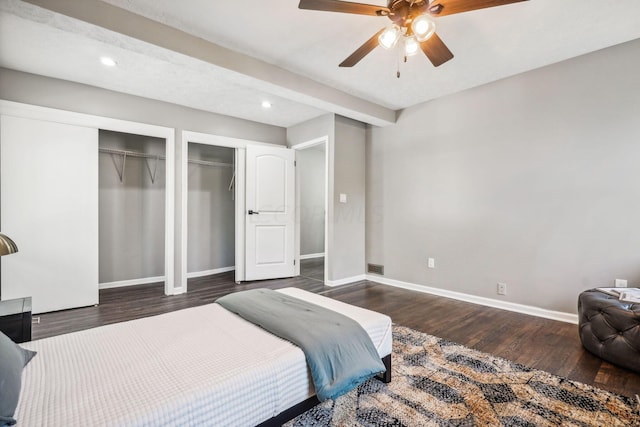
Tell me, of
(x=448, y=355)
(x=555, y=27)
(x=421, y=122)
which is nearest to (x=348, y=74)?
(x=421, y=122)

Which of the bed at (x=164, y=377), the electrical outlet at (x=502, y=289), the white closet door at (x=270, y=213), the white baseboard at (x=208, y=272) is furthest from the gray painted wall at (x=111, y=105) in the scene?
the electrical outlet at (x=502, y=289)

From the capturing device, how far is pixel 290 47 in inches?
107

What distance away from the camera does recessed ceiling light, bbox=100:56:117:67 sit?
9.45 ft

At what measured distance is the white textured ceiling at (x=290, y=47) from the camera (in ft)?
7.31

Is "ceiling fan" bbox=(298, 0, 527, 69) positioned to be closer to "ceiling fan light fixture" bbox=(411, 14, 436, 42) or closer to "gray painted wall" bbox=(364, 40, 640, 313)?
"ceiling fan light fixture" bbox=(411, 14, 436, 42)

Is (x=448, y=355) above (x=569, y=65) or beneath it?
beneath

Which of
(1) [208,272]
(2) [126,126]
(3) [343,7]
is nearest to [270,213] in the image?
(1) [208,272]

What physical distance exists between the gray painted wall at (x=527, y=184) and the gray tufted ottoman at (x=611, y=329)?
2.36 ft

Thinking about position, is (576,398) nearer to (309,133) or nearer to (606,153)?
(606,153)

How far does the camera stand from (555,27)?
2453mm

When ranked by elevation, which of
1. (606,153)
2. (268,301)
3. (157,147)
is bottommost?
(268,301)

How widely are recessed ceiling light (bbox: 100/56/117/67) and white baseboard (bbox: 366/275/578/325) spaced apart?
4195 millimetres

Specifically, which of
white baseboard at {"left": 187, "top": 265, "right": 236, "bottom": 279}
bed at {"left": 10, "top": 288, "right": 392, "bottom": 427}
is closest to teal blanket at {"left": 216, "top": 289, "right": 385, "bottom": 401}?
bed at {"left": 10, "top": 288, "right": 392, "bottom": 427}

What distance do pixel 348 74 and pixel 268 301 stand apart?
2496mm
